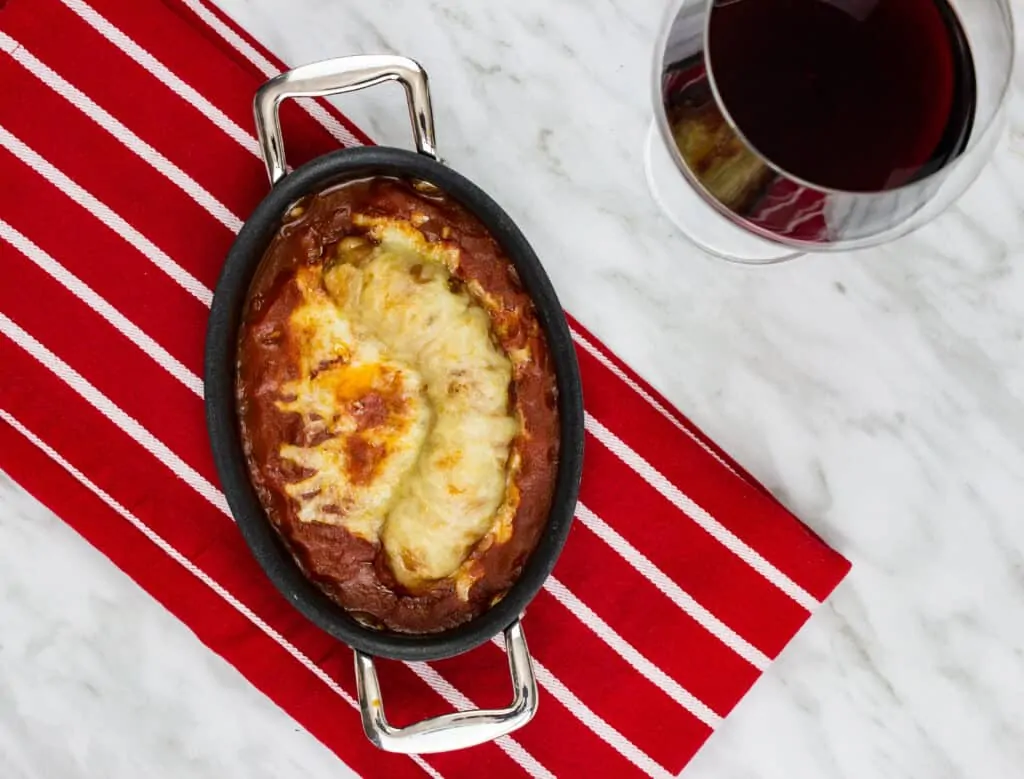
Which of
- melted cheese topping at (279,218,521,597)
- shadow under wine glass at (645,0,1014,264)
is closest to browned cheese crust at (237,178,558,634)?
melted cheese topping at (279,218,521,597)

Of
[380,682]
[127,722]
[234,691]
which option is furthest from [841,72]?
[127,722]

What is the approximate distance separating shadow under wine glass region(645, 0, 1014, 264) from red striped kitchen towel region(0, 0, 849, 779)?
31 centimetres

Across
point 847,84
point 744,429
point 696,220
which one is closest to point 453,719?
point 744,429

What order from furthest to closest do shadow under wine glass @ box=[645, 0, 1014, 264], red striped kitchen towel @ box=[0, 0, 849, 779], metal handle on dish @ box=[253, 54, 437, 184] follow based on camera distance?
red striped kitchen towel @ box=[0, 0, 849, 779] < metal handle on dish @ box=[253, 54, 437, 184] < shadow under wine glass @ box=[645, 0, 1014, 264]

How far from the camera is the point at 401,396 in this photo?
94 cm

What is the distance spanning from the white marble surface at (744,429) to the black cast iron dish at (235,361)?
0.15 metres

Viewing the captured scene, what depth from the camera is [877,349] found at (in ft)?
3.66

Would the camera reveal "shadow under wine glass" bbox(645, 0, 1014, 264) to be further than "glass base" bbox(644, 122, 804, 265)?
No

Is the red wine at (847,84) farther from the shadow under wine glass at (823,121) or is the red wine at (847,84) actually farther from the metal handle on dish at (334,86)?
the metal handle on dish at (334,86)

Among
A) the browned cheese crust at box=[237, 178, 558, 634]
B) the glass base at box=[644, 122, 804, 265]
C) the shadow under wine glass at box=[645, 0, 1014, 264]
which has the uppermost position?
the shadow under wine glass at box=[645, 0, 1014, 264]

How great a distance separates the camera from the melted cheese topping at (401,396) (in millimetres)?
930

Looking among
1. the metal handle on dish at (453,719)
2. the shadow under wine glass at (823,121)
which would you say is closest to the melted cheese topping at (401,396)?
the metal handle on dish at (453,719)

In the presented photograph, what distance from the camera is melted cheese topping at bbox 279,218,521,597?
0.93m

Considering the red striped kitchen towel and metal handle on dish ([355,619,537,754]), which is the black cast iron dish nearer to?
metal handle on dish ([355,619,537,754])
